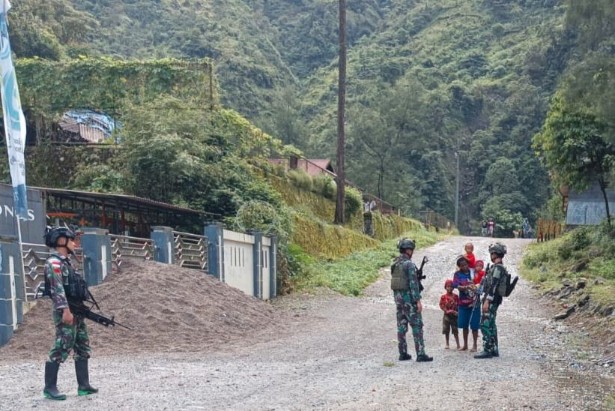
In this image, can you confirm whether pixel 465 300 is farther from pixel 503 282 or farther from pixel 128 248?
pixel 128 248

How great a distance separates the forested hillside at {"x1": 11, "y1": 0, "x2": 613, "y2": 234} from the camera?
61.4 meters

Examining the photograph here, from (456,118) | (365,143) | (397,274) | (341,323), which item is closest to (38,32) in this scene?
(365,143)

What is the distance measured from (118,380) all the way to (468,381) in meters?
4.28

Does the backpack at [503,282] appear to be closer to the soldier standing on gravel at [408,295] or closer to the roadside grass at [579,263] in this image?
the soldier standing on gravel at [408,295]

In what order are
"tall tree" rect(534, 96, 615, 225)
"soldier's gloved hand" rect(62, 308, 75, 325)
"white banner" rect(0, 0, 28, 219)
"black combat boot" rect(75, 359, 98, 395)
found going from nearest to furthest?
"soldier's gloved hand" rect(62, 308, 75, 325), "black combat boot" rect(75, 359, 98, 395), "white banner" rect(0, 0, 28, 219), "tall tree" rect(534, 96, 615, 225)

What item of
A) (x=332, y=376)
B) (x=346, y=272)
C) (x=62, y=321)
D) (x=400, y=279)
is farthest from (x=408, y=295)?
(x=346, y=272)

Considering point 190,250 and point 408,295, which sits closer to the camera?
point 408,295

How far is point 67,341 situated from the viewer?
888 centimetres

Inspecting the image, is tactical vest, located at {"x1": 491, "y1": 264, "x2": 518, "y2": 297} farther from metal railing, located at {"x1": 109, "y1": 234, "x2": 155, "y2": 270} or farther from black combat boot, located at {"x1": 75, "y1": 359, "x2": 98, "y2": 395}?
metal railing, located at {"x1": 109, "y1": 234, "x2": 155, "y2": 270}

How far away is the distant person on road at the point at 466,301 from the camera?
12891 mm

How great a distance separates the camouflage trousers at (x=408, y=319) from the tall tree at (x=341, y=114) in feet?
75.3

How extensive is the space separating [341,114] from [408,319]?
2345cm

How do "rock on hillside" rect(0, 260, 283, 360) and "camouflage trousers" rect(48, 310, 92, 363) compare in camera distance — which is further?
"rock on hillside" rect(0, 260, 283, 360)

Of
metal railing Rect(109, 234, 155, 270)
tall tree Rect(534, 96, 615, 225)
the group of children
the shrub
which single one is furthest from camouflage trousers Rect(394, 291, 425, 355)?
the shrub
